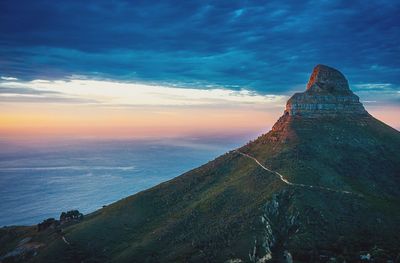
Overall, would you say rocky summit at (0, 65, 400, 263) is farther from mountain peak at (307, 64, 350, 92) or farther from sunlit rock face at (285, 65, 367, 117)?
mountain peak at (307, 64, 350, 92)

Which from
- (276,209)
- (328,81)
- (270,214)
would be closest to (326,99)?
(328,81)

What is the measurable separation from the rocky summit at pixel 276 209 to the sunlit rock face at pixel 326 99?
465mm

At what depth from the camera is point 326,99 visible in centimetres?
15462

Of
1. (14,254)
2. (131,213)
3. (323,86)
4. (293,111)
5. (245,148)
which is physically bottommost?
(14,254)

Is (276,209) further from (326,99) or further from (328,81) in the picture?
(328,81)

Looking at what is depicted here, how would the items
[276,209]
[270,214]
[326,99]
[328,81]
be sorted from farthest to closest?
[328,81] → [326,99] → [276,209] → [270,214]

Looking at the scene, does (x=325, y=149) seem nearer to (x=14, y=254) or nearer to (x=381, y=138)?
(x=381, y=138)

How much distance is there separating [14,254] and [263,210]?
7524 centimetres

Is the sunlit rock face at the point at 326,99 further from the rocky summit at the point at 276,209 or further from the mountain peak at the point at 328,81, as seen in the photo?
the rocky summit at the point at 276,209

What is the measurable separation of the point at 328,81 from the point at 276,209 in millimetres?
81535

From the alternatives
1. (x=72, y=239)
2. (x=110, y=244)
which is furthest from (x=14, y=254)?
(x=110, y=244)

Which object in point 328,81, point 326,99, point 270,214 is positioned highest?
point 328,81

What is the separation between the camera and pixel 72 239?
11019 centimetres

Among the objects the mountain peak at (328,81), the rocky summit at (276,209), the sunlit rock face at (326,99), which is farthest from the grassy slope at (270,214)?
the mountain peak at (328,81)
